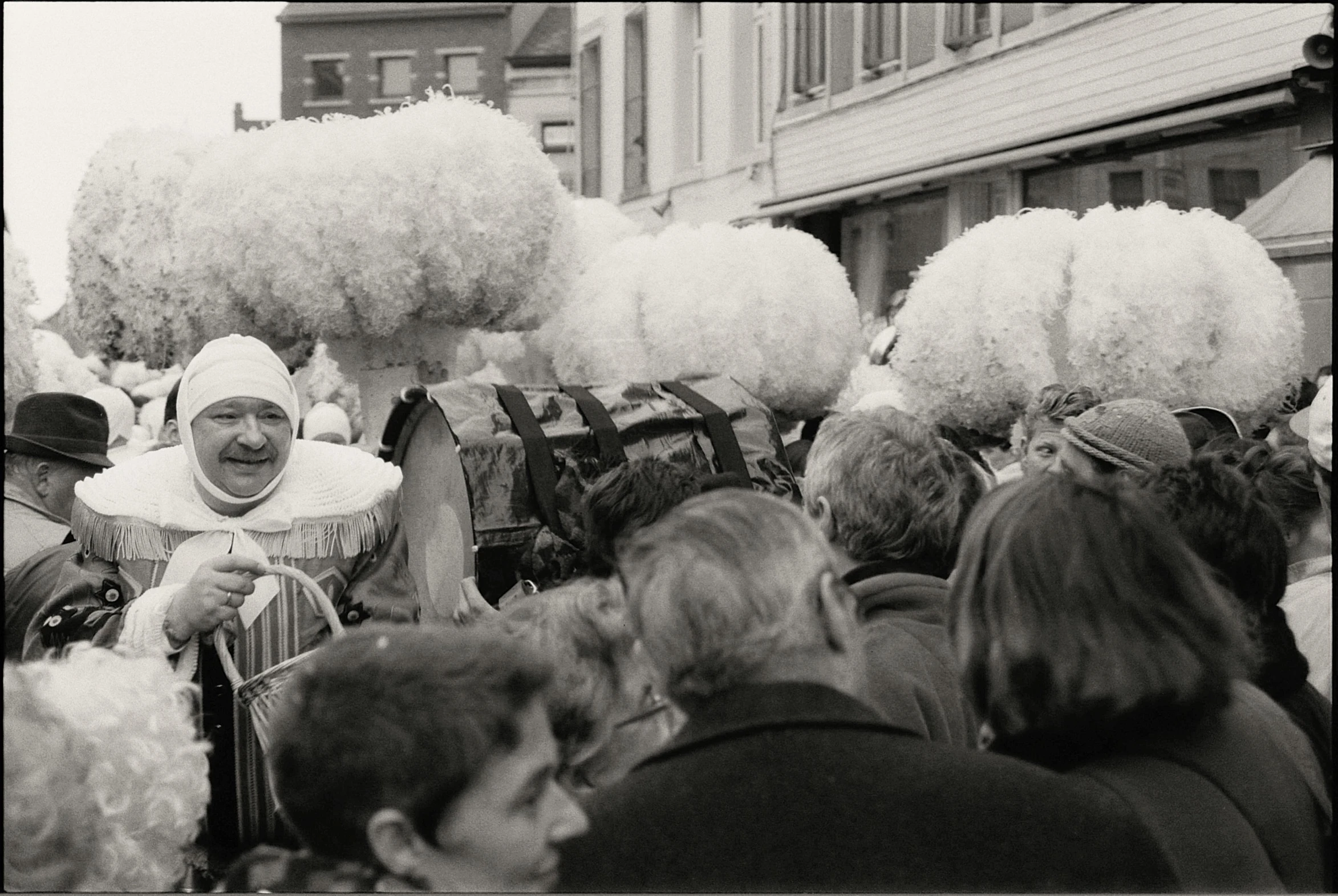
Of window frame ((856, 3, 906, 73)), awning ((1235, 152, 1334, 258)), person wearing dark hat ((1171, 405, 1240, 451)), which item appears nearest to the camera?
person wearing dark hat ((1171, 405, 1240, 451))

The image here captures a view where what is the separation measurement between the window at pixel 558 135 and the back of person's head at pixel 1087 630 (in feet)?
95.7

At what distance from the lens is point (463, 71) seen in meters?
35.4

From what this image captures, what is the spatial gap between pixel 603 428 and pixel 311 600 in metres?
0.85

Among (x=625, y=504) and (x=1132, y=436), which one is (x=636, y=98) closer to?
(x=1132, y=436)

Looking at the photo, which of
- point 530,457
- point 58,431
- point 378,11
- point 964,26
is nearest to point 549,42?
point 378,11

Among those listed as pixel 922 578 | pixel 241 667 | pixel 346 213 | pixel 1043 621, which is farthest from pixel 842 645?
pixel 346 213

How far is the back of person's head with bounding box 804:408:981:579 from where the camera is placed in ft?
8.23

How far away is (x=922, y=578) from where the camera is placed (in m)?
2.45

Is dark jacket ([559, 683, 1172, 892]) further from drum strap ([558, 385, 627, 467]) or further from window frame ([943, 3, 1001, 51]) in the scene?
window frame ([943, 3, 1001, 51])

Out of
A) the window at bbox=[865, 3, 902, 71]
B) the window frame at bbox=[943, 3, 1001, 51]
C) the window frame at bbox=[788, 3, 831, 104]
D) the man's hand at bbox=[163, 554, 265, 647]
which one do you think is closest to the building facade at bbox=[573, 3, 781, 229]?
the window frame at bbox=[788, 3, 831, 104]

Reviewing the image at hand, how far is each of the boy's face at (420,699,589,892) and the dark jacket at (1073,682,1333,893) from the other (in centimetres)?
59

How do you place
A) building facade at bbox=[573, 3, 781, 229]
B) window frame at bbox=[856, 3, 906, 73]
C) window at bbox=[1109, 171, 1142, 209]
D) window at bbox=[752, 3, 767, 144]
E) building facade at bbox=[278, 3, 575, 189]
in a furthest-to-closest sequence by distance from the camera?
building facade at bbox=[278, 3, 575, 189] < building facade at bbox=[573, 3, 781, 229] < window at bbox=[752, 3, 767, 144] < window frame at bbox=[856, 3, 906, 73] < window at bbox=[1109, 171, 1142, 209]

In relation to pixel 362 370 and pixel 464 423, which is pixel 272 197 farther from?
pixel 464 423

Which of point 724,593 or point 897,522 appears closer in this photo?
point 724,593
